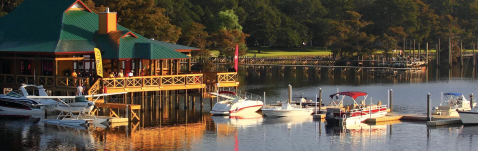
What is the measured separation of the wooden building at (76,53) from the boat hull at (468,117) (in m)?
18.4

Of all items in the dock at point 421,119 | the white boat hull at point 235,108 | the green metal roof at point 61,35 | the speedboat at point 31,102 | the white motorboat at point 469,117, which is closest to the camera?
the speedboat at point 31,102

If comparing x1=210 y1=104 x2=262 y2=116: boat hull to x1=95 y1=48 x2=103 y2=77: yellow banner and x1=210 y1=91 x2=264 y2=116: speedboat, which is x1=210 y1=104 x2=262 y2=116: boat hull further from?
x1=95 y1=48 x2=103 y2=77: yellow banner

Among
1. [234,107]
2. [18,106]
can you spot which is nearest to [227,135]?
[234,107]

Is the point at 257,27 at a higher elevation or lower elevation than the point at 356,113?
higher

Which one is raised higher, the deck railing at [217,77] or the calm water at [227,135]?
the deck railing at [217,77]

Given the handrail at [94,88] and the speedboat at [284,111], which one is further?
the speedboat at [284,111]

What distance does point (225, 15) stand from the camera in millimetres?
133375

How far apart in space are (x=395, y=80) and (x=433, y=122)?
43.8 m

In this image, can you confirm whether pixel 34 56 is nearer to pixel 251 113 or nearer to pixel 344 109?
pixel 251 113

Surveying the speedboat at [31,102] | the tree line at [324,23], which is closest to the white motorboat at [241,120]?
the speedboat at [31,102]

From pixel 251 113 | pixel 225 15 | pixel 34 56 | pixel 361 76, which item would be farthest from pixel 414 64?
pixel 34 56

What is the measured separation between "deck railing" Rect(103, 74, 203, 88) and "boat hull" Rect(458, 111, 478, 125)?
1962cm

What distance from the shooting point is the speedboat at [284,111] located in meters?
54.5

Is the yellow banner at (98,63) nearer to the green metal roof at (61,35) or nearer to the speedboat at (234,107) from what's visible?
the green metal roof at (61,35)
